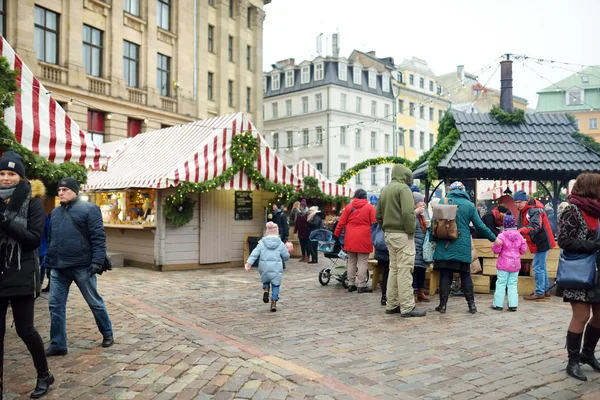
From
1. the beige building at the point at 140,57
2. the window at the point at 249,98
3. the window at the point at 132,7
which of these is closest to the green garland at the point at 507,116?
the beige building at the point at 140,57

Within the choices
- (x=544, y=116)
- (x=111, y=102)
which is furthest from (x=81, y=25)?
(x=544, y=116)

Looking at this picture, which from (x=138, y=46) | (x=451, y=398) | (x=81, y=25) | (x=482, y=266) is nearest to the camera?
(x=451, y=398)

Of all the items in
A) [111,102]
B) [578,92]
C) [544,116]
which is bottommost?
[544,116]

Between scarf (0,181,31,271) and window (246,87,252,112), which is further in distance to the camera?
window (246,87,252,112)

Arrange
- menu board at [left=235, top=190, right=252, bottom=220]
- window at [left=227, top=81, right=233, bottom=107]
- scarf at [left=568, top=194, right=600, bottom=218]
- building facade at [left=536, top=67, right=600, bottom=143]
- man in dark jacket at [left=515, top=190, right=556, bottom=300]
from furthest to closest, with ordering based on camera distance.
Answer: building facade at [left=536, top=67, right=600, bottom=143] < window at [left=227, top=81, right=233, bottom=107] < menu board at [left=235, top=190, right=252, bottom=220] < man in dark jacket at [left=515, top=190, right=556, bottom=300] < scarf at [left=568, top=194, right=600, bottom=218]

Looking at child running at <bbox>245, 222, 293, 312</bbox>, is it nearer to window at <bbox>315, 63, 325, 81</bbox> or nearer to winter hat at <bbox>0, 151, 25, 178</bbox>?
winter hat at <bbox>0, 151, 25, 178</bbox>

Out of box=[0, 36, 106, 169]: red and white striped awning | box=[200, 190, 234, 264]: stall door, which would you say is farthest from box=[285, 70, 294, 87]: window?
box=[0, 36, 106, 169]: red and white striped awning

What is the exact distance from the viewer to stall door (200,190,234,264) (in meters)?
14.1

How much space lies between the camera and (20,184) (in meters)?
4.39

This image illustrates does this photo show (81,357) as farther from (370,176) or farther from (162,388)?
(370,176)

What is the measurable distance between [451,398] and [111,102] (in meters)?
25.1

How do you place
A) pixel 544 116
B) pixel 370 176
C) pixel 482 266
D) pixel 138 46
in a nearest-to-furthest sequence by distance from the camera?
pixel 482 266 < pixel 544 116 < pixel 138 46 < pixel 370 176

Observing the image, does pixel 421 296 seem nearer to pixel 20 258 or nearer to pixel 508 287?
pixel 508 287

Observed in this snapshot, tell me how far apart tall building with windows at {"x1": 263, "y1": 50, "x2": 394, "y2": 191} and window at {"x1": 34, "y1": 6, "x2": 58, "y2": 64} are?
2364 cm
